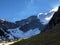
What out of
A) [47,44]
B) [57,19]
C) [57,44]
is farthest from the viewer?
[57,19]

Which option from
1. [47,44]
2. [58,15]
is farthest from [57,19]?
[47,44]

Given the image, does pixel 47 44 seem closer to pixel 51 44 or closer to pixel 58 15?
pixel 51 44

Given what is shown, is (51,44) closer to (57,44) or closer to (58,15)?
(57,44)

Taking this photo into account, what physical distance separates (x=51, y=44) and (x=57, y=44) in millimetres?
2344

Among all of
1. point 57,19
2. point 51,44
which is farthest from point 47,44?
point 57,19

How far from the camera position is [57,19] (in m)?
126

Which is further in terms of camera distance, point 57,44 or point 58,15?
point 58,15

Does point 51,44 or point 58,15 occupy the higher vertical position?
point 58,15

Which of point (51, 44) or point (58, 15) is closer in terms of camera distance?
point (51, 44)

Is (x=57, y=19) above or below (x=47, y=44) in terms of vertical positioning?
above

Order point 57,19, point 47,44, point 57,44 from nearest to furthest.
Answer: point 57,44 → point 47,44 → point 57,19

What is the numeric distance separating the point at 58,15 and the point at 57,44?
87543 millimetres

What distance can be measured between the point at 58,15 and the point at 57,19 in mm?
7020

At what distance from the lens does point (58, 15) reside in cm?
13275
